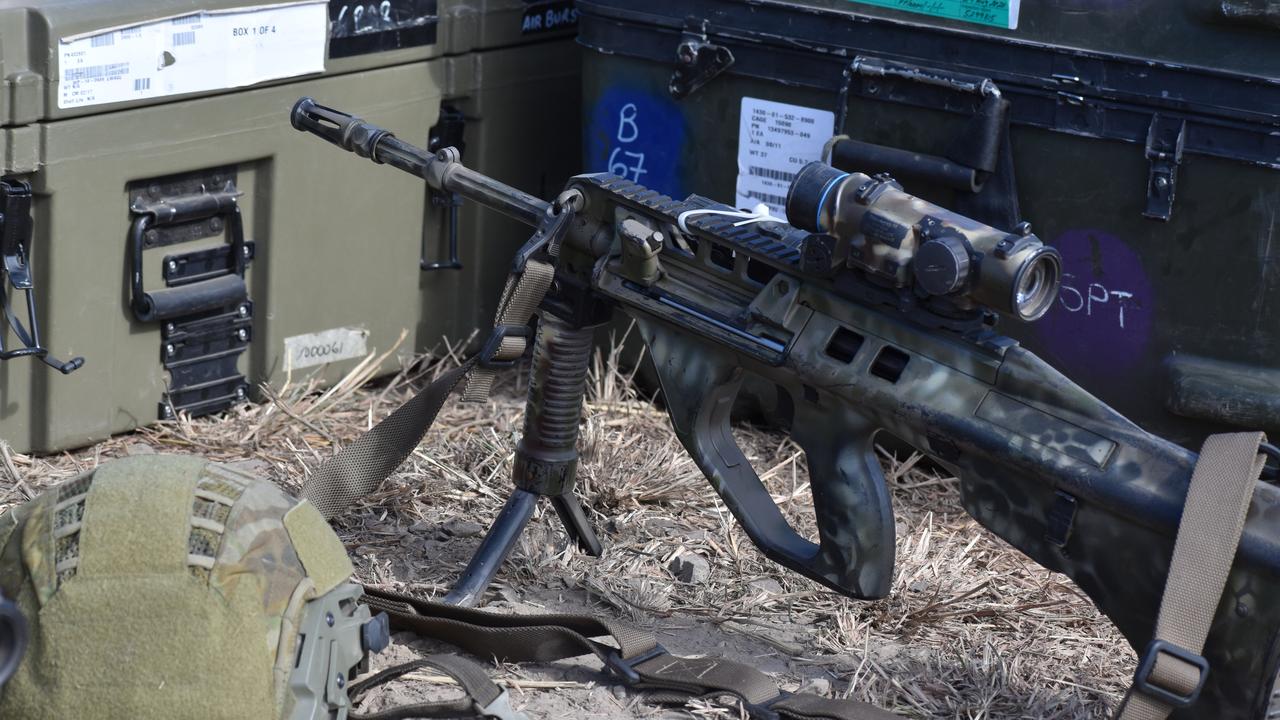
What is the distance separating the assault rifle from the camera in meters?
2.49

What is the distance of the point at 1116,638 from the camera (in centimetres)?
337

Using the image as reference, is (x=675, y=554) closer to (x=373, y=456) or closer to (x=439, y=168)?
(x=373, y=456)

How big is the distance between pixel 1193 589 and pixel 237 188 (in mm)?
2687

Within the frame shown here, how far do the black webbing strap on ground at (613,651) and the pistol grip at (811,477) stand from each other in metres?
0.23

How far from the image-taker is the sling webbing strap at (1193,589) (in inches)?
94.5

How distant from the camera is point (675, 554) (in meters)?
3.62

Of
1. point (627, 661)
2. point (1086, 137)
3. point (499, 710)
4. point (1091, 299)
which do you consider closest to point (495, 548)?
point (627, 661)

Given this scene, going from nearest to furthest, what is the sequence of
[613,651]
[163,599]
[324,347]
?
[163,599]
[613,651]
[324,347]

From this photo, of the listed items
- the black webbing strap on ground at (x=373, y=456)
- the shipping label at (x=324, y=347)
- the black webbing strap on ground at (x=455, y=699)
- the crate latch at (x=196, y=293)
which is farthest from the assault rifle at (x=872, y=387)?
the shipping label at (x=324, y=347)

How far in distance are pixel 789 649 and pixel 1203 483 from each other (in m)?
1.07

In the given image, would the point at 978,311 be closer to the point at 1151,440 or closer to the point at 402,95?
the point at 1151,440

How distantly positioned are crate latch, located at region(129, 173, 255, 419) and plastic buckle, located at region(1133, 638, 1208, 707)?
261cm

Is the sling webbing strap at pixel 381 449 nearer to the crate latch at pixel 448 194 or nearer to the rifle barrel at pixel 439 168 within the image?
the rifle barrel at pixel 439 168

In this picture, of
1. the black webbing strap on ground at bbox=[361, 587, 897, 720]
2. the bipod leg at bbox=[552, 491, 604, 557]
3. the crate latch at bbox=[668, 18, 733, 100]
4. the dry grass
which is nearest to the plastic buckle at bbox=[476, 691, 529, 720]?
the dry grass
